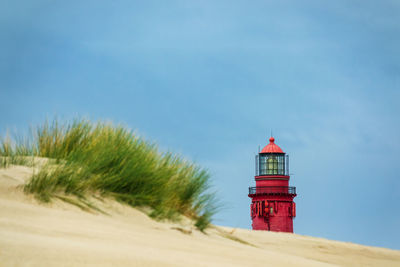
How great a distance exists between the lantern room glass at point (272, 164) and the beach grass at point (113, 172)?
25667 millimetres

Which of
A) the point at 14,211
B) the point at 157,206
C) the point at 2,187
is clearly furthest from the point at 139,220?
the point at 14,211

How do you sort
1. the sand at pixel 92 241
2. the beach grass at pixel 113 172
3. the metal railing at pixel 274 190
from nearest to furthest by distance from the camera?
1. the sand at pixel 92 241
2. the beach grass at pixel 113 172
3. the metal railing at pixel 274 190

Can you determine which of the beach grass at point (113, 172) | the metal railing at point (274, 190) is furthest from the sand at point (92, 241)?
the metal railing at point (274, 190)

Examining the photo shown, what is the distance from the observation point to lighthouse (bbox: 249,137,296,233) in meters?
31.9

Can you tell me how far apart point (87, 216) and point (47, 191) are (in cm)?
74

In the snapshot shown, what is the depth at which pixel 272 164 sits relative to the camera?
32281 mm

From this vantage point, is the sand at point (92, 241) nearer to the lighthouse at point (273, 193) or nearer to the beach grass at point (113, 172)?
the beach grass at point (113, 172)

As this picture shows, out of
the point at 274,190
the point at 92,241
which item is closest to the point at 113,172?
the point at 92,241

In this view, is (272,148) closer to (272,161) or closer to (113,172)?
(272,161)

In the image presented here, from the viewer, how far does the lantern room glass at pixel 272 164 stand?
32250 millimetres

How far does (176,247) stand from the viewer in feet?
12.0

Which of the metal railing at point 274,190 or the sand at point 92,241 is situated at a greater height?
the metal railing at point 274,190

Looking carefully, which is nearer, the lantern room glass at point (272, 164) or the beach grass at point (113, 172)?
the beach grass at point (113, 172)

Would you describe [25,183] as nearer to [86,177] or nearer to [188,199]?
[86,177]
